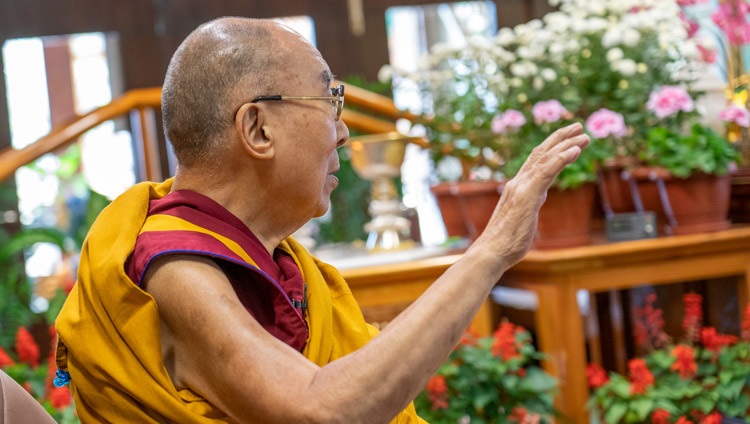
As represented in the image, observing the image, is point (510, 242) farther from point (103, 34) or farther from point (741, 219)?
point (103, 34)

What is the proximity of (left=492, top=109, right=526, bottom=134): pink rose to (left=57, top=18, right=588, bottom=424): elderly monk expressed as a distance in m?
1.97

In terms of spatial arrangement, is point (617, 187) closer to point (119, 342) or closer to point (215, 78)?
point (215, 78)

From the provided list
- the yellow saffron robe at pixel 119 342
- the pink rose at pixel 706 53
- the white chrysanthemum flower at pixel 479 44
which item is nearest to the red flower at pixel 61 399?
the yellow saffron robe at pixel 119 342

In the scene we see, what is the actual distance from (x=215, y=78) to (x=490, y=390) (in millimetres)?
1698

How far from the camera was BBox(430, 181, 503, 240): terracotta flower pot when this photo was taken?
3.37m

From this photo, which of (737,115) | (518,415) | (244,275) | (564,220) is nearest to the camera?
(244,275)

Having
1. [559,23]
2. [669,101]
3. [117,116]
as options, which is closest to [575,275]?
[669,101]

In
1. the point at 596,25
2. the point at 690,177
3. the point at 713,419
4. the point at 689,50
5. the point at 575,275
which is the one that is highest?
the point at 596,25

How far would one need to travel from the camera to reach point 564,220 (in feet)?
10.3

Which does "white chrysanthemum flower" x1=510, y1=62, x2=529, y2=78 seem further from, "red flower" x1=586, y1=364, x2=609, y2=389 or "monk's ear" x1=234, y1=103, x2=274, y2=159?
"monk's ear" x1=234, y1=103, x2=274, y2=159

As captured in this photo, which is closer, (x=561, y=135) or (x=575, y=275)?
(x=561, y=135)

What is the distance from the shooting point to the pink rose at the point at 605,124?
3.24 m

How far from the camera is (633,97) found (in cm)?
344

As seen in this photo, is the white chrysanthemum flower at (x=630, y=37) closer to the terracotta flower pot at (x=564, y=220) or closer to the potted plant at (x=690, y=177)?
the potted plant at (x=690, y=177)
